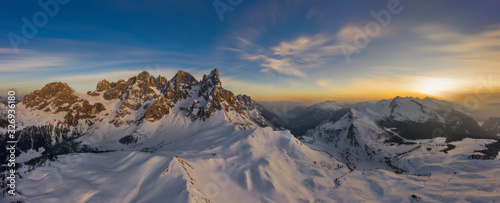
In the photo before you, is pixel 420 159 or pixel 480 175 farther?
pixel 420 159

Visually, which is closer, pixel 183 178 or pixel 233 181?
pixel 183 178

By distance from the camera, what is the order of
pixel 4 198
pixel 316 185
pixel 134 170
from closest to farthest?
pixel 4 198, pixel 134 170, pixel 316 185

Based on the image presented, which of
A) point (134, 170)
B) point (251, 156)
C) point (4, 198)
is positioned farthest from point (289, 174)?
point (4, 198)

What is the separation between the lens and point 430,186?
55188 millimetres

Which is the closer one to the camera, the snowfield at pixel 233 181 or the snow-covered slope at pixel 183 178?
the snow-covered slope at pixel 183 178

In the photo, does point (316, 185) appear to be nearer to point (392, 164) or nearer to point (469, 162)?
point (469, 162)

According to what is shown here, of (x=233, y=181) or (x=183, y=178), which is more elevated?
(x=183, y=178)

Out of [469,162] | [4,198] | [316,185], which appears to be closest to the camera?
[4,198]

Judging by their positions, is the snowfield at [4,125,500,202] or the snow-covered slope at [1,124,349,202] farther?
the snowfield at [4,125,500,202]

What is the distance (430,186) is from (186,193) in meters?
75.3

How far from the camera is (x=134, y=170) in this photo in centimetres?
4412

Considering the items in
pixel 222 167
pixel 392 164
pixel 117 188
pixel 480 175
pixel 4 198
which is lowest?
pixel 392 164

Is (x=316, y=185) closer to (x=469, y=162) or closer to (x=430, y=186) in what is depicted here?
(x=430, y=186)

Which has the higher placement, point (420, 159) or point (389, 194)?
point (389, 194)
